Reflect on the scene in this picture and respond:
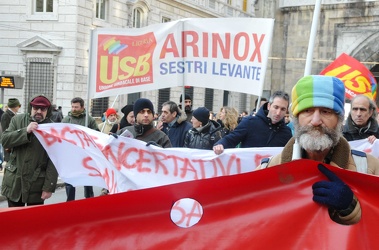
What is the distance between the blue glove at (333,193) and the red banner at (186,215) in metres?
0.08

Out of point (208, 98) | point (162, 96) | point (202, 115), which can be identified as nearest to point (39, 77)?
point (162, 96)

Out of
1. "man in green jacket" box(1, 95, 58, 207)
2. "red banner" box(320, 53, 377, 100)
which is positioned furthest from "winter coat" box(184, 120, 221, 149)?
"red banner" box(320, 53, 377, 100)

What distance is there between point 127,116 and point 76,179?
3.47 m

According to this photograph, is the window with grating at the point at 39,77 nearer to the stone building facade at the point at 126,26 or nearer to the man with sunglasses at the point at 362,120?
the stone building facade at the point at 126,26

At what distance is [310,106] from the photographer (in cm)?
248

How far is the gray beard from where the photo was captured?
2.42 metres

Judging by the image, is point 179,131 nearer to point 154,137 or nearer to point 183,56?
point 183,56

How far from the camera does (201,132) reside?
702 centimetres

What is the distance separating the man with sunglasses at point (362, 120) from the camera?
5598 mm

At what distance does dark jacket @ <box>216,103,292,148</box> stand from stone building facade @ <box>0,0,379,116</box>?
13524mm

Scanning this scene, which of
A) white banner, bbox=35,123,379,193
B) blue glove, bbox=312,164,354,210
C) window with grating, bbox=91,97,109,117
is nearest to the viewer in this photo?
blue glove, bbox=312,164,354,210

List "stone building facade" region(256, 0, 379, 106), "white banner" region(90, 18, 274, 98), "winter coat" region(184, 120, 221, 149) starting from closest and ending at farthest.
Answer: "white banner" region(90, 18, 274, 98)
"winter coat" region(184, 120, 221, 149)
"stone building facade" region(256, 0, 379, 106)

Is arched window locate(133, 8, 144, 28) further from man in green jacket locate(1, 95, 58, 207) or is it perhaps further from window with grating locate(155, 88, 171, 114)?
man in green jacket locate(1, 95, 58, 207)

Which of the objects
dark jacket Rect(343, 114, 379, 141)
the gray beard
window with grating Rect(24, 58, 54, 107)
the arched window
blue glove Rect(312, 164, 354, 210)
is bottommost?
blue glove Rect(312, 164, 354, 210)
